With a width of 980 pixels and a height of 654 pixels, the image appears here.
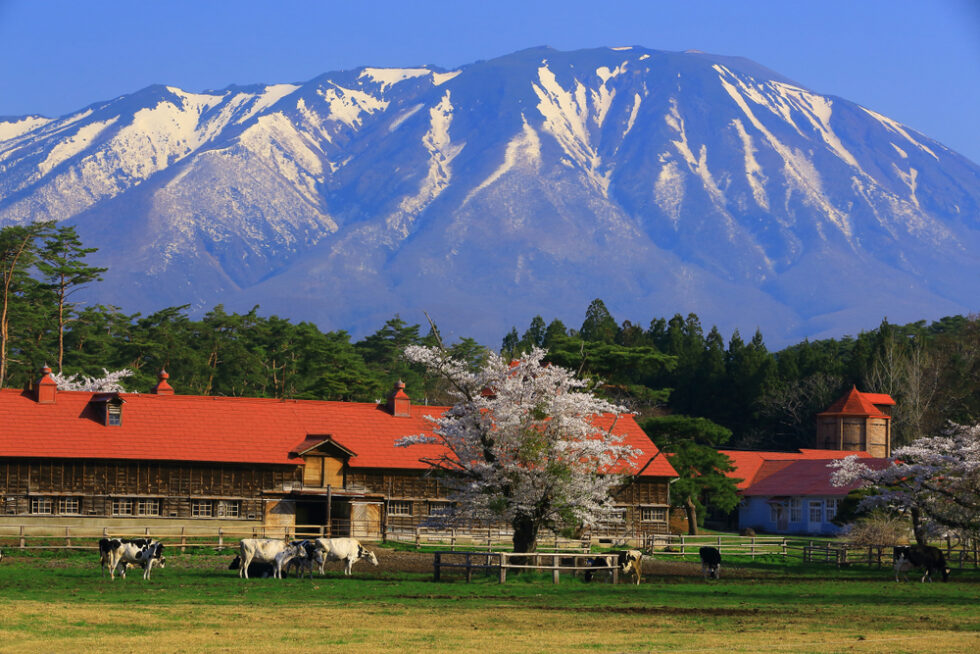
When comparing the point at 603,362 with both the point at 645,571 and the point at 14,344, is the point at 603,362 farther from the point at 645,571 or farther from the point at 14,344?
the point at 14,344

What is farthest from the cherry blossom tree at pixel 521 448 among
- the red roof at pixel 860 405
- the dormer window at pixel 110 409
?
the red roof at pixel 860 405

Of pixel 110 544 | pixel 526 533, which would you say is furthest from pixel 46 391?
pixel 526 533

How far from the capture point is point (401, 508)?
6297cm

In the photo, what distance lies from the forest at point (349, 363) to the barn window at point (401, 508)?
2203 centimetres

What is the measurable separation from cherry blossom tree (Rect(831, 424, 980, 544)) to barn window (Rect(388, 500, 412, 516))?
1954 centimetres

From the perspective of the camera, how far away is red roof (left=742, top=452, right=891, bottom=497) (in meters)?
80.5

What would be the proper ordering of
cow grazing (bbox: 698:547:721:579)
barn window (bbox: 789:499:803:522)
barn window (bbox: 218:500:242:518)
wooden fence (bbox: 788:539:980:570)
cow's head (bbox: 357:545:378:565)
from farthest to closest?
barn window (bbox: 789:499:803:522) → barn window (bbox: 218:500:242:518) → wooden fence (bbox: 788:539:980:570) → cow grazing (bbox: 698:547:721:579) → cow's head (bbox: 357:545:378:565)

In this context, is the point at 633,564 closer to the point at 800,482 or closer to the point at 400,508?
the point at 400,508

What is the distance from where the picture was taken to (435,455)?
6225cm

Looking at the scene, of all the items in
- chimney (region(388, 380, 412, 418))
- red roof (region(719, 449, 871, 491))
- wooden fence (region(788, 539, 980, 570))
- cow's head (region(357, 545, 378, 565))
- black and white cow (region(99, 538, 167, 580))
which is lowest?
wooden fence (region(788, 539, 980, 570))

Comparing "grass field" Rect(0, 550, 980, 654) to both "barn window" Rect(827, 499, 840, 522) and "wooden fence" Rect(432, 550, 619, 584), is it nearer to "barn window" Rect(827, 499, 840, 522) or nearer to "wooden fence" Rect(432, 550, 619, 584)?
"wooden fence" Rect(432, 550, 619, 584)

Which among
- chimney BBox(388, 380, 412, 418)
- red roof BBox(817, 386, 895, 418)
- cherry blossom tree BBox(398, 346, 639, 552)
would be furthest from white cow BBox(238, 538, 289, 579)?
red roof BBox(817, 386, 895, 418)

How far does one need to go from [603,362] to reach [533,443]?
39.0 m

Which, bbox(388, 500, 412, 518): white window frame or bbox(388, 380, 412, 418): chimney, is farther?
bbox(388, 380, 412, 418): chimney
